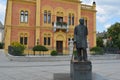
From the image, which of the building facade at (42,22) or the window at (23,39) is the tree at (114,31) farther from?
the window at (23,39)

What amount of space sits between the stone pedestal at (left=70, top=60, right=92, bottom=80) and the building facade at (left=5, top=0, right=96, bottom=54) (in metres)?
29.9

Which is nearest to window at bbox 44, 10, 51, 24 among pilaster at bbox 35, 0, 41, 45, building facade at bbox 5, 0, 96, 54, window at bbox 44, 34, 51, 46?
building facade at bbox 5, 0, 96, 54

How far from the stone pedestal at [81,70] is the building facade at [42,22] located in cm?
2986

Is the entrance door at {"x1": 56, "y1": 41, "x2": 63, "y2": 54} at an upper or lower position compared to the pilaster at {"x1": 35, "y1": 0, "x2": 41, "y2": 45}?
lower

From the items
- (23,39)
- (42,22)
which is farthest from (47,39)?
(23,39)

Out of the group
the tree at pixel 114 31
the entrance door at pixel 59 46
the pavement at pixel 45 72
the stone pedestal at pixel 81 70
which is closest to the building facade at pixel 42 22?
the entrance door at pixel 59 46

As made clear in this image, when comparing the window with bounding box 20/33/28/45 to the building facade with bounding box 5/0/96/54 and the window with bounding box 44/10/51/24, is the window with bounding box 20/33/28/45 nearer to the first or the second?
the building facade with bounding box 5/0/96/54

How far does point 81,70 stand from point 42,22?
33021 mm

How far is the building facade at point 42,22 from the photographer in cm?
4106

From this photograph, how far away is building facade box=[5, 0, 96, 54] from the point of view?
4106 centimetres

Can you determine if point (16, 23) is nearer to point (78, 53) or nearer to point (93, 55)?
point (93, 55)

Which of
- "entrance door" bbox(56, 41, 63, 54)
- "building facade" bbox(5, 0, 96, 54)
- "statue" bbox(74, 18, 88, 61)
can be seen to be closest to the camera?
"statue" bbox(74, 18, 88, 61)

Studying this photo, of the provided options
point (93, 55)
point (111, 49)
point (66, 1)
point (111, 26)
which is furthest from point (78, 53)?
point (111, 26)

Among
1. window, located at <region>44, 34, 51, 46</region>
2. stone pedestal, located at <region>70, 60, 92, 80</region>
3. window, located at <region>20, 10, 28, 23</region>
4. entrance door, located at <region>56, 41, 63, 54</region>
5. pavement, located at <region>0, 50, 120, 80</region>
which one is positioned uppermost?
window, located at <region>20, 10, 28, 23</region>
